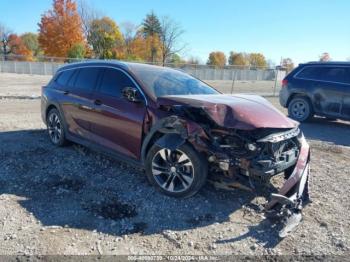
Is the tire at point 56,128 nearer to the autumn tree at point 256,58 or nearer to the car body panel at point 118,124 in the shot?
the car body panel at point 118,124

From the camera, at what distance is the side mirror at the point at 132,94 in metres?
4.45

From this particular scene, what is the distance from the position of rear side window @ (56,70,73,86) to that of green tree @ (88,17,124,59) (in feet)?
152

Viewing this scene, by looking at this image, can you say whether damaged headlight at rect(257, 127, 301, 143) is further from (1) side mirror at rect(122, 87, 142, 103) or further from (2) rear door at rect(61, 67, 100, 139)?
(2) rear door at rect(61, 67, 100, 139)

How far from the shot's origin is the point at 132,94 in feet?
14.6

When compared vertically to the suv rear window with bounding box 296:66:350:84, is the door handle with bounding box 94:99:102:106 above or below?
below

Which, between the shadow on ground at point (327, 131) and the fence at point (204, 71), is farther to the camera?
the fence at point (204, 71)

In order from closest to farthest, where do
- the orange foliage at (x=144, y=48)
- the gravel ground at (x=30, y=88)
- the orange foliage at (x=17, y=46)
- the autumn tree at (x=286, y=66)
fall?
1. the gravel ground at (x=30, y=88)
2. the autumn tree at (x=286, y=66)
3. the orange foliage at (x=144, y=48)
4. the orange foliage at (x=17, y=46)

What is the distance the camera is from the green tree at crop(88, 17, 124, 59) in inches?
2133

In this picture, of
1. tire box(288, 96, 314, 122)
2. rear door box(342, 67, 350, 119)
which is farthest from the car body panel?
tire box(288, 96, 314, 122)

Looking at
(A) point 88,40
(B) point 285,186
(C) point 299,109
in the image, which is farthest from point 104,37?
(B) point 285,186

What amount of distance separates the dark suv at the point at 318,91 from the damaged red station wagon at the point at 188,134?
18.1ft

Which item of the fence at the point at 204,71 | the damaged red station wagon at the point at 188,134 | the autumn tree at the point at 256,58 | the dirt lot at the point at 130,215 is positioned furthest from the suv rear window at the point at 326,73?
the autumn tree at the point at 256,58

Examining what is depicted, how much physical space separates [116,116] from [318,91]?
22.8 ft

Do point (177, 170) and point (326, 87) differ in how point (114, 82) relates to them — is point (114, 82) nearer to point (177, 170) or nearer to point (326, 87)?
point (177, 170)
